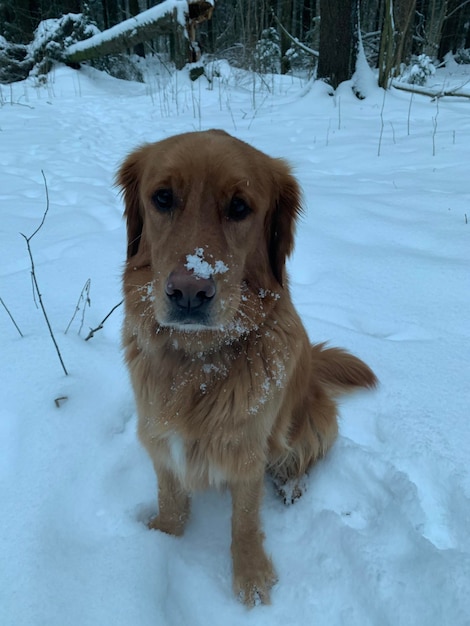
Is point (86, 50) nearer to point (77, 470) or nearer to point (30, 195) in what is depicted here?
point (30, 195)

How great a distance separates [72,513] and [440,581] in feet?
4.29

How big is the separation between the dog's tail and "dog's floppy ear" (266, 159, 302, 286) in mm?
Result: 687

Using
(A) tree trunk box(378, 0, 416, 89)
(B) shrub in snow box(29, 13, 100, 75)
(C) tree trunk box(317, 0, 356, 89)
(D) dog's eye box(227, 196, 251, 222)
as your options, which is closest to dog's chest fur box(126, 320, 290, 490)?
(D) dog's eye box(227, 196, 251, 222)

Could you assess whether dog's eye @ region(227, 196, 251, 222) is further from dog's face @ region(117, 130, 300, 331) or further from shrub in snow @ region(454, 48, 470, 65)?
shrub in snow @ region(454, 48, 470, 65)

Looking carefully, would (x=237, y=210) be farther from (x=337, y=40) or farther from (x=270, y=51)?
(x=270, y=51)

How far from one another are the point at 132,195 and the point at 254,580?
156 cm

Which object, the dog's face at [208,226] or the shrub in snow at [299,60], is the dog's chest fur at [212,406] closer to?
the dog's face at [208,226]

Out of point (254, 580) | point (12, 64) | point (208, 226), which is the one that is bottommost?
point (254, 580)

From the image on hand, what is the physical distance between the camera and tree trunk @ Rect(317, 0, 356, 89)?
708 centimetres

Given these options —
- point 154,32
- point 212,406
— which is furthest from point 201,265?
point 154,32

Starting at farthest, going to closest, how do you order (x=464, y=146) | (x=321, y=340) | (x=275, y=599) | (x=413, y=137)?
(x=413, y=137) → (x=464, y=146) → (x=321, y=340) → (x=275, y=599)

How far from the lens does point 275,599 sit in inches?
61.2

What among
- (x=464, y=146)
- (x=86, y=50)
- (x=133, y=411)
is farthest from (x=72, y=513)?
(x=86, y=50)

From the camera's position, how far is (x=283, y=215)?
73.6 inches
